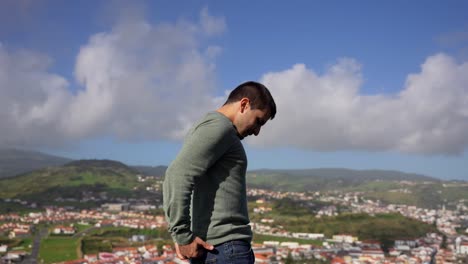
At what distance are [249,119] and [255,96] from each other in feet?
0.28

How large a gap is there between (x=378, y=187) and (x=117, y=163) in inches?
2092

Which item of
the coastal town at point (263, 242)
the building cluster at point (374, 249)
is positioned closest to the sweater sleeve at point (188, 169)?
the coastal town at point (263, 242)

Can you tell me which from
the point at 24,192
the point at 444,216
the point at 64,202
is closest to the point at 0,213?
the point at 64,202

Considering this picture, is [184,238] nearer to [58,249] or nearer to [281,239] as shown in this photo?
[58,249]

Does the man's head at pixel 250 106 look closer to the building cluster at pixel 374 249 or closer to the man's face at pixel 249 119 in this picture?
the man's face at pixel 249 119

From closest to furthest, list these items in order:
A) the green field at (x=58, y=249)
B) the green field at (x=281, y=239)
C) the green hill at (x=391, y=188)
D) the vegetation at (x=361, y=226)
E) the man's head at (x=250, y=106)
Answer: the man's head at (x=250, y=106)
the green field at (x=58, y=249)
the green field at (x=281, y=239)
the vegetation at (x=361, y=226)
the green hill at (x=391, y=188)

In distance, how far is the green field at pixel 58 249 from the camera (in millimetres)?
27922

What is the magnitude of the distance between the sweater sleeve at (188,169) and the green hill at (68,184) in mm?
62375

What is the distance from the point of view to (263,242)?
3491cm

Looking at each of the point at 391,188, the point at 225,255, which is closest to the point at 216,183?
the point at 225,255

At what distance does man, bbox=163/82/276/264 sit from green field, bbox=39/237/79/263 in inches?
1088

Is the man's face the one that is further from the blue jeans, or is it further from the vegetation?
the vegetation

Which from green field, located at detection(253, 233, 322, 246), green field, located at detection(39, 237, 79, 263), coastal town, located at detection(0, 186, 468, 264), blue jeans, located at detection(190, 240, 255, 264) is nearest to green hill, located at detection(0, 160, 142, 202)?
coastal town, located at detection(0, 186, 468, 264)

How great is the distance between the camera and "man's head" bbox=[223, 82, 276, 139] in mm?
1706
